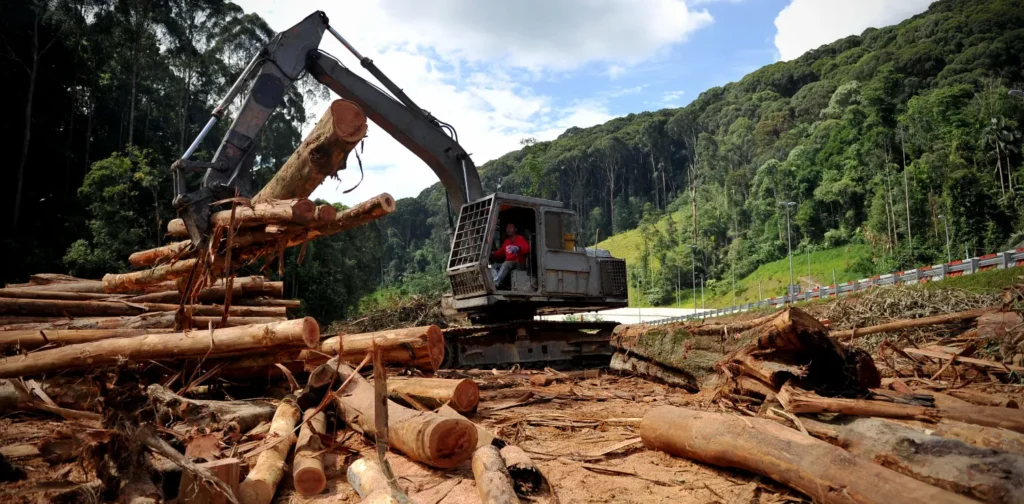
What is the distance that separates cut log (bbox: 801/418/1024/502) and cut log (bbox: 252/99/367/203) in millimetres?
4818

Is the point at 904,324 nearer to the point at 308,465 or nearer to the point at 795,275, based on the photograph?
the point at 308,465

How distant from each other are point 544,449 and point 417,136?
25.2 feet

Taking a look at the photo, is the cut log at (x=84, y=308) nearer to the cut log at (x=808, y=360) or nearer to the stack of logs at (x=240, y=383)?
the stack of logs at (x=240, y=383)

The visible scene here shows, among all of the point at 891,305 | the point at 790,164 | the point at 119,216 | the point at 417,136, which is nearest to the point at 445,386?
the point at 417,136

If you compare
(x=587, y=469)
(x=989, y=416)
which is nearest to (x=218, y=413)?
(x=587, y=469)

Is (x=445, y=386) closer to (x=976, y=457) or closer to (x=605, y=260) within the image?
(x=976, y=457)

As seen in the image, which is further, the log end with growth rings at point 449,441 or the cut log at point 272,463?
the log end with growth rings at point 449,441

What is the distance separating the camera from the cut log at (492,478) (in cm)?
345

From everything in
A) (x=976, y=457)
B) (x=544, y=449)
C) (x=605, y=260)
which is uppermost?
(x=605, y=260)

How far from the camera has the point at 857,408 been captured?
13.9ft

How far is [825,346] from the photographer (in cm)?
523

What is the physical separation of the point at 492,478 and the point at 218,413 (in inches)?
119

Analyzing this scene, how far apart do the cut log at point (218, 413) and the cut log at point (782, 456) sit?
3.30 metres

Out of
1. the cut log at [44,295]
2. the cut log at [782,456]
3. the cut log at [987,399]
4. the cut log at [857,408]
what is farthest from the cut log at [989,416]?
the cut log at [44,295]
